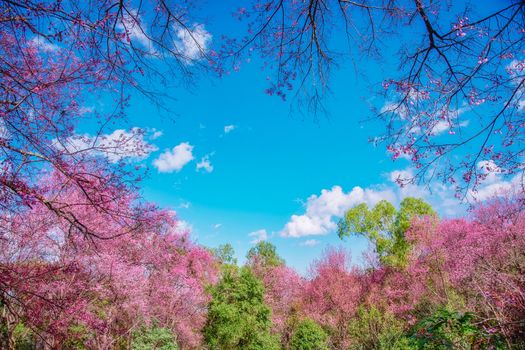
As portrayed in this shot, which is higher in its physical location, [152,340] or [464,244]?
[464,244]

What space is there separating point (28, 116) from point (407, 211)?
102 feet

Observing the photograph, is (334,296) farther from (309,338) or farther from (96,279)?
(96,279)

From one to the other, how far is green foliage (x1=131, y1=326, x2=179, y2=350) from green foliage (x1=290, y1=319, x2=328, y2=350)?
5.09 metres

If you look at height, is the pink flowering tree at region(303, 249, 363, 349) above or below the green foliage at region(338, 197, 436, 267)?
below

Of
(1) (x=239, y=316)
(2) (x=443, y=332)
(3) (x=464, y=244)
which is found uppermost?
(3) (x=464, y=244)

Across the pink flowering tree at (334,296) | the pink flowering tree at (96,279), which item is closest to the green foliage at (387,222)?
the pink flowering tree at (334,296)

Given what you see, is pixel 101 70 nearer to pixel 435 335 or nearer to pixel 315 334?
pixel 435 335

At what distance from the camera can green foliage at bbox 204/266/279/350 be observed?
1458cm

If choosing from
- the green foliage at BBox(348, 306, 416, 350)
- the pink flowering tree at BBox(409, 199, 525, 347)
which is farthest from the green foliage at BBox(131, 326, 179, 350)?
the pink flowering tree at BBox(409, 199, 525, 347)

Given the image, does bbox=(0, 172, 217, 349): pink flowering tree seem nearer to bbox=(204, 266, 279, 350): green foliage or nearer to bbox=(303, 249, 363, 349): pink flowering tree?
bbox=(204, 266, 279, 350): green foliage

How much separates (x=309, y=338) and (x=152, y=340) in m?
6.30

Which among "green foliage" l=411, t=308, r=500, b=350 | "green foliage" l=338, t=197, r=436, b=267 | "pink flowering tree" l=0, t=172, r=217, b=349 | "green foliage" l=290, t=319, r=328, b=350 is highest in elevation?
"green foliage" l=338, t=197, r=436, b=267

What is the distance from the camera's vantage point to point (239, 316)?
14797mm

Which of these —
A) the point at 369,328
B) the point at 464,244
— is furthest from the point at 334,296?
the point at 464,244
